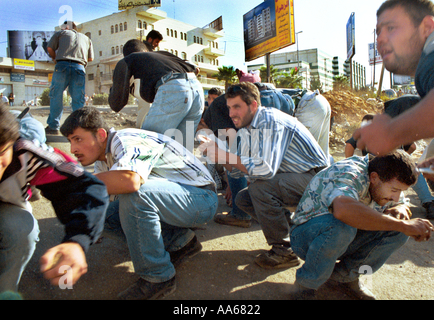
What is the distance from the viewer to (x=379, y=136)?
1.10 meters

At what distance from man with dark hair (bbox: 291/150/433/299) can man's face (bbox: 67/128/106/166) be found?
1.43 meters

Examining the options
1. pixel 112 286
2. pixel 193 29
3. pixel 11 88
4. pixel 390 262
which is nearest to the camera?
pixel 112 286

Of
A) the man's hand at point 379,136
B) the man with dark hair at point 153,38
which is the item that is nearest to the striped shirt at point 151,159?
the man's hand at point 379,136

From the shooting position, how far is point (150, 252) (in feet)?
5.75

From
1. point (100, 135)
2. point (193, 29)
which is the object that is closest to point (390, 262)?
point (100, 135)

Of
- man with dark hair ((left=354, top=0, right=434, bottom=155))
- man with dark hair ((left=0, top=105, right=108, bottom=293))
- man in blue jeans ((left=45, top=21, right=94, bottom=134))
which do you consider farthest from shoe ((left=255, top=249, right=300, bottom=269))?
man in blue jeans ((left=45, top=21, right=94, bottom=134))

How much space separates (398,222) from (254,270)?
103cm

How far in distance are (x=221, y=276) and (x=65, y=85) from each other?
Answer: 3.70 metres

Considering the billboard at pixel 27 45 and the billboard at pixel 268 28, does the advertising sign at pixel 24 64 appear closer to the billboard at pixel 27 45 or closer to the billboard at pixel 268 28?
the billboard at pixel 27 45

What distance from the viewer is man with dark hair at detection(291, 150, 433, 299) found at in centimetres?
162

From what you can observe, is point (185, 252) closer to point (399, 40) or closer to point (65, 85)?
point (399, 40)

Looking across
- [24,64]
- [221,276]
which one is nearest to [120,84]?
[221,276]

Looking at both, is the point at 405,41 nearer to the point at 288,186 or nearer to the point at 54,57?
the point at 288,186

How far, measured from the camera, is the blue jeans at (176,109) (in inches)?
105
